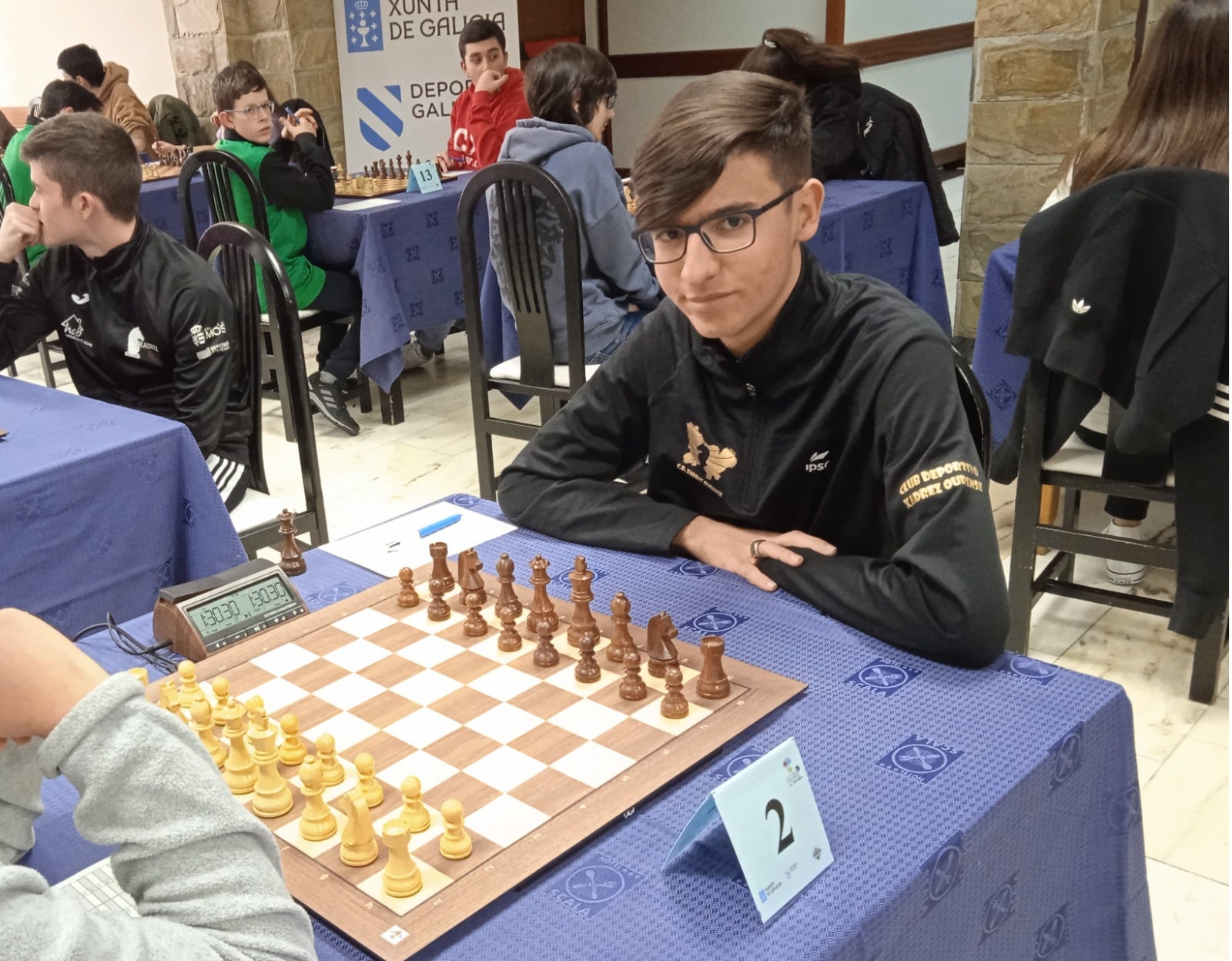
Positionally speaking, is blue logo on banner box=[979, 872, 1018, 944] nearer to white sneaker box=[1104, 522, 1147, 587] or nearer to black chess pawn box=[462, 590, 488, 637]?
black chess pawn box=[462, 590, 488, 637]

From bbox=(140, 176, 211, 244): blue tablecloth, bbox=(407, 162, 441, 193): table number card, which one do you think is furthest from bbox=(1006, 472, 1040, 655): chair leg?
bbox=(140, 176, 211, 244): blue tablecloth

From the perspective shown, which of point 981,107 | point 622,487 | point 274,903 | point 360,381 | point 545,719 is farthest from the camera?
point 360,381

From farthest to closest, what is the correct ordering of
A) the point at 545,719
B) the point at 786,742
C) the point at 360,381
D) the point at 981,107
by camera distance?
the point at 360,381
the point at 981,107
the point at 545,719
the point at 786,742

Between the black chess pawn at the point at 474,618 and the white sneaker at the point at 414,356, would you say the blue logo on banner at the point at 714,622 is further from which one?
the white sneaker at the point at 414,356

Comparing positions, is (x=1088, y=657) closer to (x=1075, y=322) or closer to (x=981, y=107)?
(x=1075, y=322)

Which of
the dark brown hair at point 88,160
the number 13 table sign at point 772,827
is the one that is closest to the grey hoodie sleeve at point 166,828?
the number 13 table sign at point 772,827

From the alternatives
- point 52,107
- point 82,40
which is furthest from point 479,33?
point 82,40

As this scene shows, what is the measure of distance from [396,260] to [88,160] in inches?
71.4

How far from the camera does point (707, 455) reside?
1.58 meters

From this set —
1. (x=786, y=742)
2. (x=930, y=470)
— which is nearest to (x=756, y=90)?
(x=930, y=470)

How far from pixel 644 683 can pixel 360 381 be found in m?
3.51

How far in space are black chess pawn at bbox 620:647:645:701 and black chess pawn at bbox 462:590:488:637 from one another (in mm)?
200

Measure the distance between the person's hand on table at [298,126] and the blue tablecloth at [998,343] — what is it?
2544mm

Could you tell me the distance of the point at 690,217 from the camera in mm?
1367
